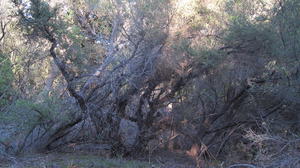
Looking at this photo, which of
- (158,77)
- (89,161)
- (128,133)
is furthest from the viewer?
(128,133)

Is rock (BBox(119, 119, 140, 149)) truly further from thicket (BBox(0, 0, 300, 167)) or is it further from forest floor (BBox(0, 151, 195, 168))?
forest floor (BBox(0, 151, 195, 168))

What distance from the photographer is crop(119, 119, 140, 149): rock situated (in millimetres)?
11508

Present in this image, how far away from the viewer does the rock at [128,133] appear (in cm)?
1151

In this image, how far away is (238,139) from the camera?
40.0 ft

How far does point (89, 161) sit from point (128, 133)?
2311mm

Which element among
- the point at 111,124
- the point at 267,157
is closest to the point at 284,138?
the point at 267,157

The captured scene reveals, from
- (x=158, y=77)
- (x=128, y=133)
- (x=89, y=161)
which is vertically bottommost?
(x=89, y=161)

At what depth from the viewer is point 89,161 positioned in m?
9.53

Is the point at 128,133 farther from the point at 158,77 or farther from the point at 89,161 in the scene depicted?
the point at 89,161

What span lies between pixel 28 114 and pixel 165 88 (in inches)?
155

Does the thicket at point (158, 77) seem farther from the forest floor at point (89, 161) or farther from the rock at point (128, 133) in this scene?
the forest floor at point (89, 161)

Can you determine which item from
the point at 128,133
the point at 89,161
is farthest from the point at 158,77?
the point at 89,161

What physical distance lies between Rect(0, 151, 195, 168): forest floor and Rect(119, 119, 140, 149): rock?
49cm

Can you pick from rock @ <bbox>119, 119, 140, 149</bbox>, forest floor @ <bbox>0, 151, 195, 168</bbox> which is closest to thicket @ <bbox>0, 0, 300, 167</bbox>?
rock @ <bbox>119, 119, 140, 149</bbox>
